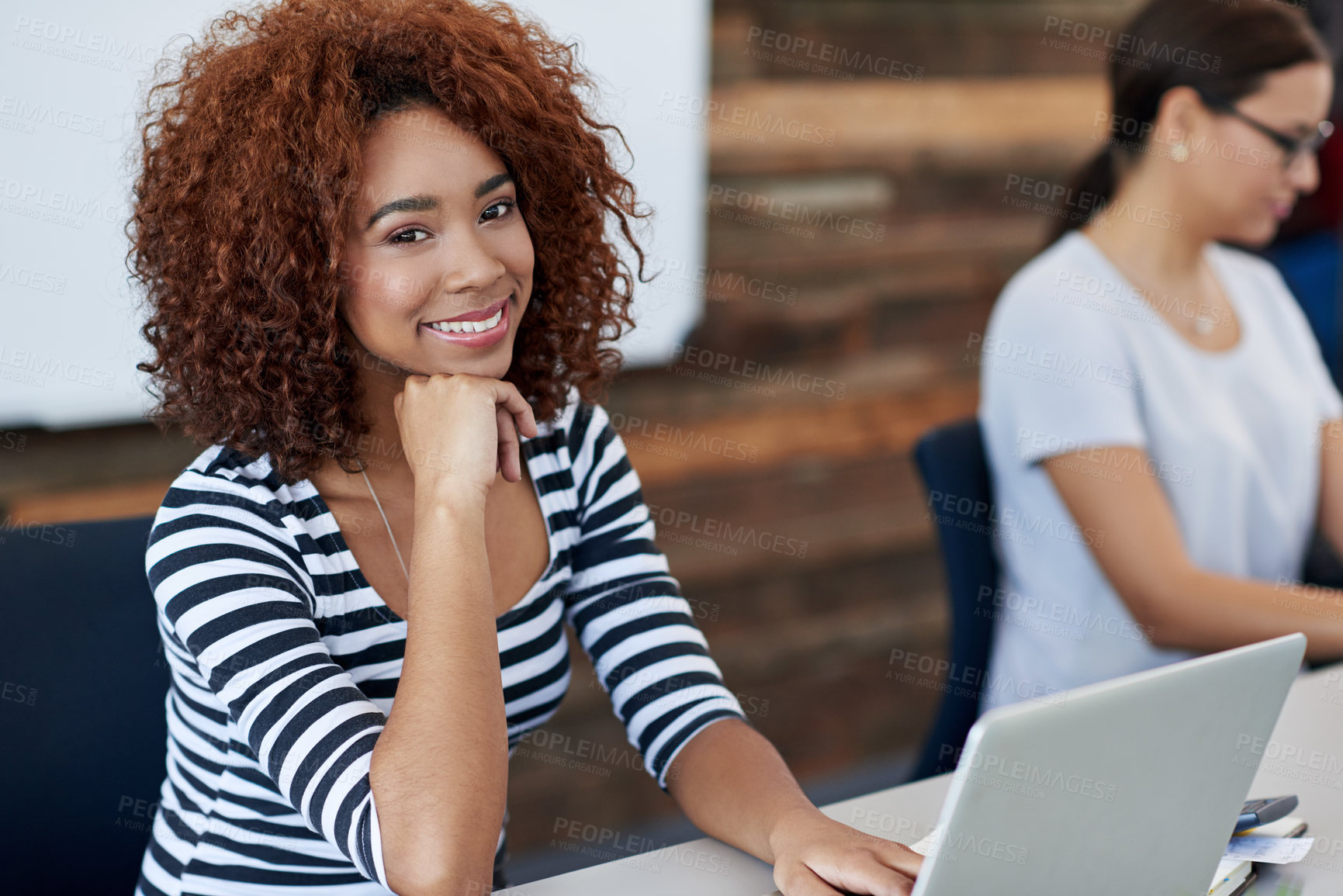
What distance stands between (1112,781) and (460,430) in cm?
62

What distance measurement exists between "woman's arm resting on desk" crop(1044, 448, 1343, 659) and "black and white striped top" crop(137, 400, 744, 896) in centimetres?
69

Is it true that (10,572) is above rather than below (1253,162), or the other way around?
below

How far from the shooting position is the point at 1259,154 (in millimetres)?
1709

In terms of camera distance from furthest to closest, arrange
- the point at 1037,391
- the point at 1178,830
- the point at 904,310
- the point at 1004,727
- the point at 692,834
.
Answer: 1. the point at 904,310
2. the point at 692,834
3. the point at 1037,391
4. the point at 1178,830
5. the point at 1004,727

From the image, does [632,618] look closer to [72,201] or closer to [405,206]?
[405,206]

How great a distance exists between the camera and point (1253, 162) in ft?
5.62

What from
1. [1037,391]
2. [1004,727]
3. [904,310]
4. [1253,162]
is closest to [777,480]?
[904,310]

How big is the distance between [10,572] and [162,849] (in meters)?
0.30

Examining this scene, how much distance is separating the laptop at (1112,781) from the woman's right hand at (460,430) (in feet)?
1.71

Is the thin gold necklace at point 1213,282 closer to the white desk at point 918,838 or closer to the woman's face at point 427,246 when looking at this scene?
the white desk at point 918,838

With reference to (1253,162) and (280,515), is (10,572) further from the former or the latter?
(1253,162)

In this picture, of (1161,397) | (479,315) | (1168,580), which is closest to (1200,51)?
(1161,397)

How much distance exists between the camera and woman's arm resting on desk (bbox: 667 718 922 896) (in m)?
0.91

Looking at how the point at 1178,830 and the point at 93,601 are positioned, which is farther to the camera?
the point at 93,601
